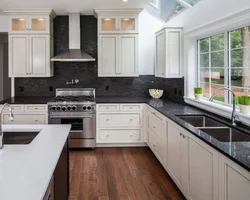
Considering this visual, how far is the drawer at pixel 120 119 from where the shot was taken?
5465 millimetres

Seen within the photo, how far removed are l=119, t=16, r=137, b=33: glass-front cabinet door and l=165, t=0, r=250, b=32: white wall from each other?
818 millimetres

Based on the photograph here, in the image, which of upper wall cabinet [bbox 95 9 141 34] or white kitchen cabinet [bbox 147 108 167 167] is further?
upper wall cabinet [bbox 95 9 141 34]

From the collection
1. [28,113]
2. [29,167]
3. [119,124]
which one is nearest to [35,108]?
[28,113]

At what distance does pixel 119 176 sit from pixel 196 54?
225 cm

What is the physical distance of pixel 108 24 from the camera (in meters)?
5.70

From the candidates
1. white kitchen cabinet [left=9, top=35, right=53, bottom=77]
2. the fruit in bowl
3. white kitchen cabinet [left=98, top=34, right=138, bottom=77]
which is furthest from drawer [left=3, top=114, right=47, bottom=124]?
the fruit in bowl

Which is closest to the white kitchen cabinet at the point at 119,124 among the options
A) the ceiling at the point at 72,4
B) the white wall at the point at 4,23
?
the ceiling at the point at 72,4

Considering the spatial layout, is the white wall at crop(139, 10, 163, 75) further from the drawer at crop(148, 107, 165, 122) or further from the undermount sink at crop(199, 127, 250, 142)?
the undermount sink at crop(199, 127, 250, 142)

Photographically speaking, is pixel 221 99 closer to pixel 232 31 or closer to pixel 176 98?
pixel 232 31

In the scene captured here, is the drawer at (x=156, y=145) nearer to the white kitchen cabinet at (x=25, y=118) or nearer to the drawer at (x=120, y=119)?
the drawer at (x=120, y=119)

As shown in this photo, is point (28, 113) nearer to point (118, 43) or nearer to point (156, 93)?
point (118, 43)

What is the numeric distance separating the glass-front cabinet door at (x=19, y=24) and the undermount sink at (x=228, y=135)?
4.00m

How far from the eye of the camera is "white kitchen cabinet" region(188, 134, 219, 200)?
2.29m

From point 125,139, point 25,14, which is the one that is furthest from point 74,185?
point 25,14
